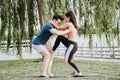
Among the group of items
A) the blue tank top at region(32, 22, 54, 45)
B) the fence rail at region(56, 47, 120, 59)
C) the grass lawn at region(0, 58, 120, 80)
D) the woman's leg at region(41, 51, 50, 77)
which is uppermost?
the blue tank top at region(32, 22, 54, 45)

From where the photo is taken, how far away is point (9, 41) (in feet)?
61.9

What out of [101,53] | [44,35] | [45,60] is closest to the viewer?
[45,60]

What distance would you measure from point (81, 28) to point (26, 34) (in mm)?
2741

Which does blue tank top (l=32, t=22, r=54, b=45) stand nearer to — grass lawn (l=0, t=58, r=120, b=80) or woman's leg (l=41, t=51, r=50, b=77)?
woman's leg (l=41, t=51, r=50, b=77)

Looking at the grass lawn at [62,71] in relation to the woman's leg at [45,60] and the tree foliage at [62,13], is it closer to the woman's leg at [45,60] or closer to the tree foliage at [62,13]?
the woman's leg at [45,60]

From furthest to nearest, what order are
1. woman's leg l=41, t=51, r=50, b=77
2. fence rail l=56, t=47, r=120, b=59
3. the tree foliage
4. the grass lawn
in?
fence rail l=56, t=47, r=120, b=59 < the tree foliage < the grass lawn < woman's leg l=41, t=51, r=50, b=77

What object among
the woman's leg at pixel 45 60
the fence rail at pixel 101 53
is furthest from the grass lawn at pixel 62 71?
the fence rail at pixel 101 53

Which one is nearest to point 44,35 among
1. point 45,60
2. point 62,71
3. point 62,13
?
point 45,60

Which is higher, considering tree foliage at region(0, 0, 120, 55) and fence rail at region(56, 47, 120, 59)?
tree foliage at region(0, 0, 120, 55)

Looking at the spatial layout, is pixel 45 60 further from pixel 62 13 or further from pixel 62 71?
pixel 62 13

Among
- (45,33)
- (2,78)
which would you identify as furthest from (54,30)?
(2,78)

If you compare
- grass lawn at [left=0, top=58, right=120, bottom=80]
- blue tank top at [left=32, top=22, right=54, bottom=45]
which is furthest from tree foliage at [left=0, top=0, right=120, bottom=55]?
blue tank top at [left=32, top=22, right=54, bottom=45]

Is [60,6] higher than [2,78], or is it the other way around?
[60,6]

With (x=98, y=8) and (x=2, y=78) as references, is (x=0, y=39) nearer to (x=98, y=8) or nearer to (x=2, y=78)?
(x=98, y=8)
